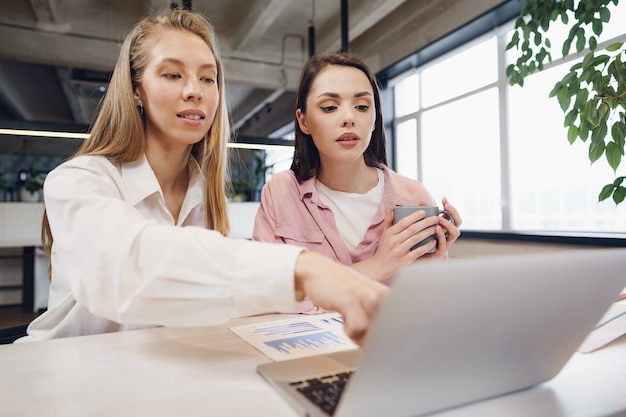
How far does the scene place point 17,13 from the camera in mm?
4590

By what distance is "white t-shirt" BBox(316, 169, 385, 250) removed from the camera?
1407 mm

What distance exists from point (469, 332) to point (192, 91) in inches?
34.7

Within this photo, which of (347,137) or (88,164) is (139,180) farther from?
(347,137)

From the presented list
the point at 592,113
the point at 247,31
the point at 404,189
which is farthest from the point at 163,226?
the point at 247,31

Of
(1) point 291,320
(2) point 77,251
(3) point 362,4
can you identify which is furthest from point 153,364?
(3) point 362,4

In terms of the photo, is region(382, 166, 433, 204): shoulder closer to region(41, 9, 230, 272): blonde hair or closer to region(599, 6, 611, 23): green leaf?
region(41, 9, 230, 272): blonde hair

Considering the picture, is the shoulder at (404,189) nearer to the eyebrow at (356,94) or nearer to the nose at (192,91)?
the eyebrow at (356,94)

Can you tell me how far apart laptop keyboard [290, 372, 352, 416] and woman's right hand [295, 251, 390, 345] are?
0.23 ft

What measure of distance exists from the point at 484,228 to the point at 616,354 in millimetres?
3855

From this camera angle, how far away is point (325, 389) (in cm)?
52

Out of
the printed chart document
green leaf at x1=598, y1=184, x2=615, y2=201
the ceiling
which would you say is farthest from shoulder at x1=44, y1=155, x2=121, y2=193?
the ceiling

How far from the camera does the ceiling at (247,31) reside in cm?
436

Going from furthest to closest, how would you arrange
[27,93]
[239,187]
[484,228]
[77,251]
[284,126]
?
[284,126] < [27,93] < [239,187] < [484,228] < [77,251]

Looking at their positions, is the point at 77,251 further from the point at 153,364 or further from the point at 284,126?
the point at 284,126
